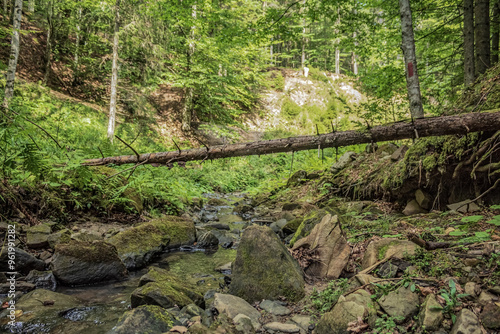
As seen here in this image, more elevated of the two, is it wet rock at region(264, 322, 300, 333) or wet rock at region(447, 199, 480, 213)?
wet rock at region(447, 199, 480, 213)

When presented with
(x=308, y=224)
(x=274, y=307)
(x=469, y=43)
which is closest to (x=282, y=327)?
(x=274, y=307)

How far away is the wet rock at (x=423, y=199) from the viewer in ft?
15.3

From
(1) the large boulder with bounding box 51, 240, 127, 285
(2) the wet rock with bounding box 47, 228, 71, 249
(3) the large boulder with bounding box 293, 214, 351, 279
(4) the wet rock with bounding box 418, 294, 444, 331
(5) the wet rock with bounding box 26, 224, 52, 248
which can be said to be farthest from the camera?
(2) the wet rock with bounding box 47, 228, 71, 249

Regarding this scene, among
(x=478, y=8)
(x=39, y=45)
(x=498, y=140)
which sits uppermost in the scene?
(x=39, y=45)

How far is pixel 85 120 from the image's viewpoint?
553 inches

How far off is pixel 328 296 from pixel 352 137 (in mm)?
2460

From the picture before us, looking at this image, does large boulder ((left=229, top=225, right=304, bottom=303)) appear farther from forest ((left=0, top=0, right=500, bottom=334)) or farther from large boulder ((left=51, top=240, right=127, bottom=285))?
large boulder ((left=51, top=240, right=127, bottom=285))

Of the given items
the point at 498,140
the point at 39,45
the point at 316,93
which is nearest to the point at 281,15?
the point at 498,140

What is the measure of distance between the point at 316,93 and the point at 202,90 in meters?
13.6

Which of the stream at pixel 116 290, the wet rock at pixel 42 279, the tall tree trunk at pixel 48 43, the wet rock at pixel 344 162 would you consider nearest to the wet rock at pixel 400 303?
the stream at pixel 116 290

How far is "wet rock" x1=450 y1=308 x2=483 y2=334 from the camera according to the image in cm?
180

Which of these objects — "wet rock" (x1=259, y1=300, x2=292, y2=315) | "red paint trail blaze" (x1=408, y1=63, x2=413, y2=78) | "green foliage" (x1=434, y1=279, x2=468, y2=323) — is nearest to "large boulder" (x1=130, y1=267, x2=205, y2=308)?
"wet rock" (x1=259, y1=300, x2=292, y2=315)

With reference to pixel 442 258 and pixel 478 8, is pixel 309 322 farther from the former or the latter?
pixel 478 8

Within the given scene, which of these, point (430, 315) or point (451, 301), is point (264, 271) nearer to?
point (430, 315)
